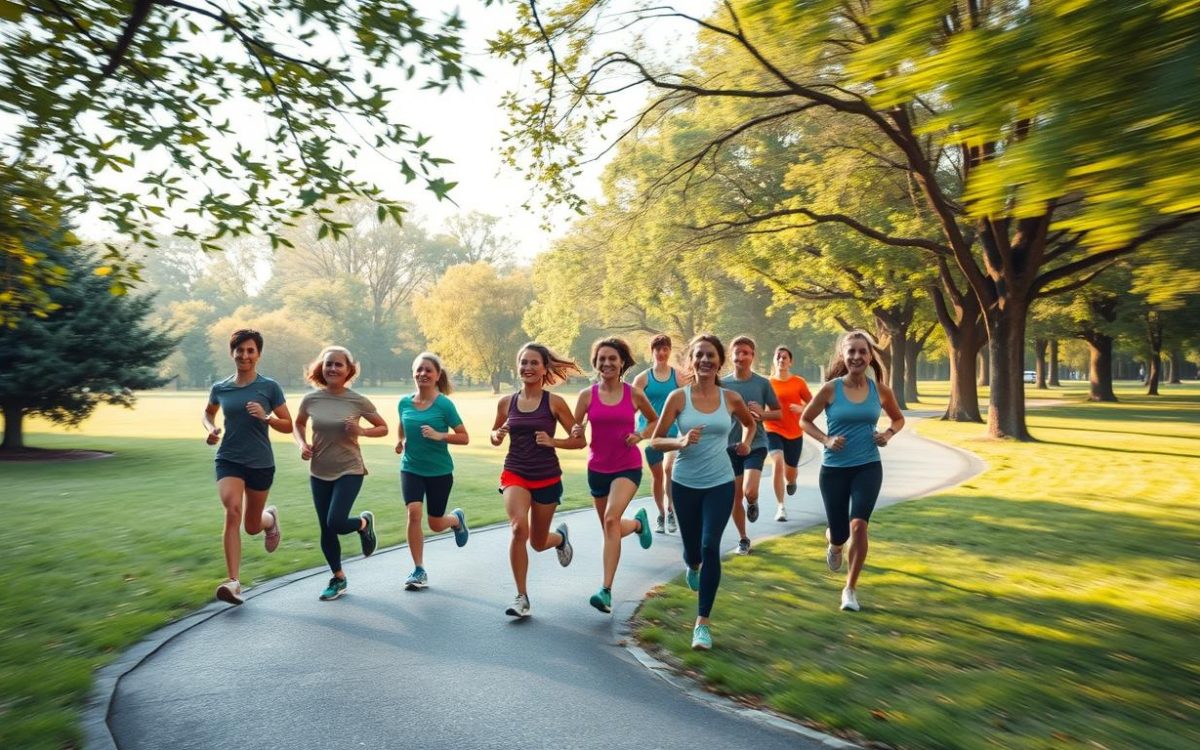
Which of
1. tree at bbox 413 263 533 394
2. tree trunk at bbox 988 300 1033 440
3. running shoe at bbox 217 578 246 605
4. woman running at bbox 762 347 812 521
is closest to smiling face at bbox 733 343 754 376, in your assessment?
woman running at bbox 762 347 812 521

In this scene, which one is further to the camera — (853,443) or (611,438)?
(611,438)

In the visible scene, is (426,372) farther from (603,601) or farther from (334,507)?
(603,601)

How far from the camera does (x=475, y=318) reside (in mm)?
62875

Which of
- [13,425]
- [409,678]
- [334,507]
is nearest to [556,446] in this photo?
[409,678]

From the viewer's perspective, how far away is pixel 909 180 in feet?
69.4

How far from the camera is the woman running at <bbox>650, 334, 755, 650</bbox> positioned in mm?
5367

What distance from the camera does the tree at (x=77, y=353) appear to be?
1864cm

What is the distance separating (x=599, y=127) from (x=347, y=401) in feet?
23.9

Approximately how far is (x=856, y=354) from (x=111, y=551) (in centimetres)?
777

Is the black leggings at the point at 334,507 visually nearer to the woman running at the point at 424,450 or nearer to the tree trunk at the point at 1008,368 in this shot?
the woman running at the point at 424,450

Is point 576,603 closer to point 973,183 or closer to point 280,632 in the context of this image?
point 280,632

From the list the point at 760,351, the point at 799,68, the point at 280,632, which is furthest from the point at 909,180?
the point at 760,351

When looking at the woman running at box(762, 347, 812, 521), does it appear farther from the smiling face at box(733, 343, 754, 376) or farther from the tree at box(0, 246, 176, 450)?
the tree at box(0, 246, 176, 450)

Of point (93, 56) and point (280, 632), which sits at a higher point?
point (93, 56)
